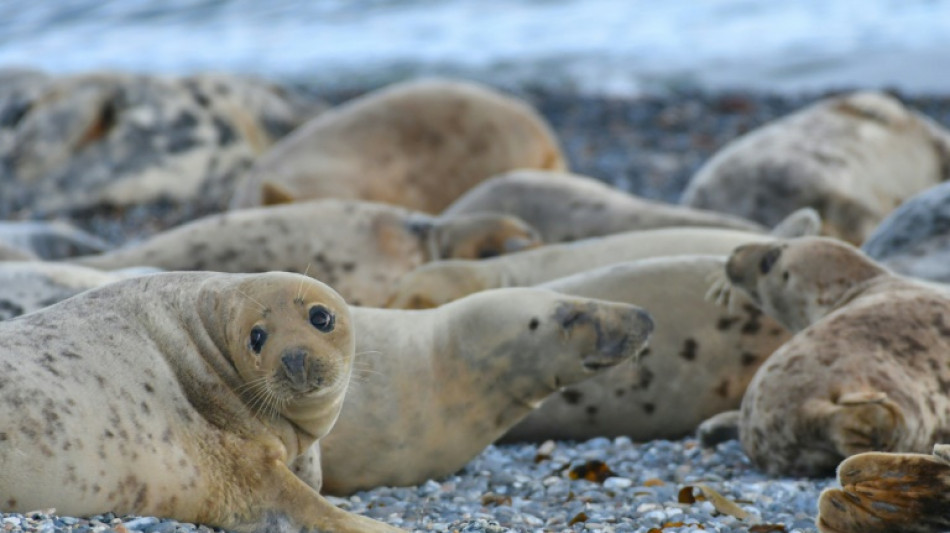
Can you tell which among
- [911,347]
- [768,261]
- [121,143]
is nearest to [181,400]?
[911,347]

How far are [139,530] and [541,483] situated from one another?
1.33 meters

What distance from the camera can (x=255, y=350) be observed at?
325cm

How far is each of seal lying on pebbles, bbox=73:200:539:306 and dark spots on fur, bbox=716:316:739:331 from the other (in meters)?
1.26

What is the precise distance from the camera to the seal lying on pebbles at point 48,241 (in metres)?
6.65

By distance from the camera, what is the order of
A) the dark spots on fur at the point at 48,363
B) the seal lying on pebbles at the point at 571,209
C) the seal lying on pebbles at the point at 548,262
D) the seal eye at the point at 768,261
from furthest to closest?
the seal lying on pebbles at the point at 571,209, the seal lying on pebbles at the point at 548,262, the seal eye at the point at 768,261, the dark spots on fur at the point at 48,363

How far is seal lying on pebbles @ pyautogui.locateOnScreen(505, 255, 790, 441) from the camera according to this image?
452 centimetres

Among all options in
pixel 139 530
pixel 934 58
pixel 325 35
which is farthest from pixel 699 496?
pixel 325 35

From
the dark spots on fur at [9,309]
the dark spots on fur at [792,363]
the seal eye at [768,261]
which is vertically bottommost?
the dark spots on fur at [9,309]

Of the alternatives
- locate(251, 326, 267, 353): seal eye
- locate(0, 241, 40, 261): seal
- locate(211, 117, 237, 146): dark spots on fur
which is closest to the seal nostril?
locate(251, 326, 267, 353): seal eye

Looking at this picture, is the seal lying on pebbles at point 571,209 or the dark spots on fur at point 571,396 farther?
the seal lying on pebbles at point 571,209

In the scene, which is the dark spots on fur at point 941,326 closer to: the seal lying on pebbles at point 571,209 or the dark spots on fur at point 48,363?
the seal lying on pebbles at point 571,209

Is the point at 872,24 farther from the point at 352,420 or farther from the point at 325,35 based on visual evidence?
the point at 352,420

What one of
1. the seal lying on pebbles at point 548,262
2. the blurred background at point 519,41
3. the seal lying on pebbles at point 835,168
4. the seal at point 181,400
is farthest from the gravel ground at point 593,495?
the blurred background at point 519,41

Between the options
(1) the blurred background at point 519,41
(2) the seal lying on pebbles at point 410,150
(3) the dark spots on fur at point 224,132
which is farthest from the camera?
(1) the blurred background at point 519,41
